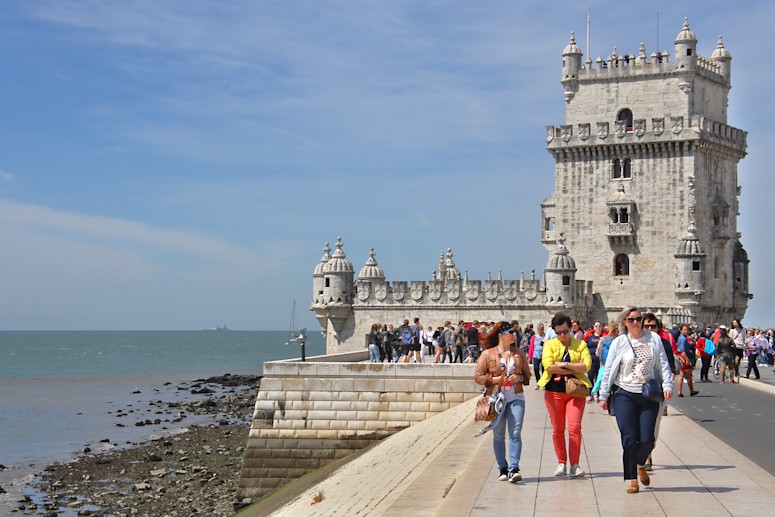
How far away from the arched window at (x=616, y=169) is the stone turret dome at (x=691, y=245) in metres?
4.05

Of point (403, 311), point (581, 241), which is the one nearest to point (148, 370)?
point (403, 311)

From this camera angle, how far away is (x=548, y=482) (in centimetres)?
1310

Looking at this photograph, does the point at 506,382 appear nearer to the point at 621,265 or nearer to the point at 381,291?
the point at 621,265

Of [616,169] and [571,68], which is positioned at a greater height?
[571,68]

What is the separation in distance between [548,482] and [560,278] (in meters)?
35.1

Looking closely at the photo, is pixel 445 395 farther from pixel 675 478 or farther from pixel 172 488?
pixel 675 478

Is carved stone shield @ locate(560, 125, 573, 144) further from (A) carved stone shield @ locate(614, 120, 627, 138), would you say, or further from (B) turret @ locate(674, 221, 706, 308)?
(B) turret @ locate(674, 221, 706, 308)

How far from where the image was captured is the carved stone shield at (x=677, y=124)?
48406 millimetres

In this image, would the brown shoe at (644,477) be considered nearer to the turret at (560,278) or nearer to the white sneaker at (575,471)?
the white sneaker at (575,471)

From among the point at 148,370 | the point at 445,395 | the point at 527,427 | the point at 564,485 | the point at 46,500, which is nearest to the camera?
the point at 564,485

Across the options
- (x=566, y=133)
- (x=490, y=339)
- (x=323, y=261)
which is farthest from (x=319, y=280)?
(x=490, y=339)

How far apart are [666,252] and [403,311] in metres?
12.5

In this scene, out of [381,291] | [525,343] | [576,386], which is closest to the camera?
[576,386]

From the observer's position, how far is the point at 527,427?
18953 millimetres
